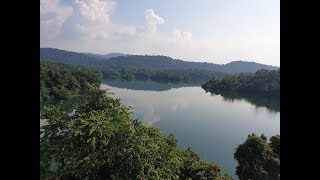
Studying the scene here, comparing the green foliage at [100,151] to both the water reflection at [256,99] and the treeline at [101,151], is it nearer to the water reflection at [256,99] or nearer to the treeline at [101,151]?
the treeline at [101,151]

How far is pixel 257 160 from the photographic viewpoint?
61.6ft

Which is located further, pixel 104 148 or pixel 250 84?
pixel 250 84

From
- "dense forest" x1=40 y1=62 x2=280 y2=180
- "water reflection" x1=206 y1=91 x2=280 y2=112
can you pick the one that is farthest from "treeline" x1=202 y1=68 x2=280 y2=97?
"dense forest" x1=40 y1=62 x2=280 y2=180

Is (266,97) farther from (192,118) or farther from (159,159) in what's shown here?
(159,159)

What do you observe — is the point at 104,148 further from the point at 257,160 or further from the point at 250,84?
the point at 250,84

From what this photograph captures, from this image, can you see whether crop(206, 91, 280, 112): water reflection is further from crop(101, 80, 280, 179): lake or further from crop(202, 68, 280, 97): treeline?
crop(202, 68, 280, 97): treeline

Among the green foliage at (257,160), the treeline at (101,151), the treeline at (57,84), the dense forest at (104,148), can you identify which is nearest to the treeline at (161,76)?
the treeline at (57,84)

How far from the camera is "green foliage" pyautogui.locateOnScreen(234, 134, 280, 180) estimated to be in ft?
60.8

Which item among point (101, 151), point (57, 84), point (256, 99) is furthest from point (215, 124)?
point (256, 99)
